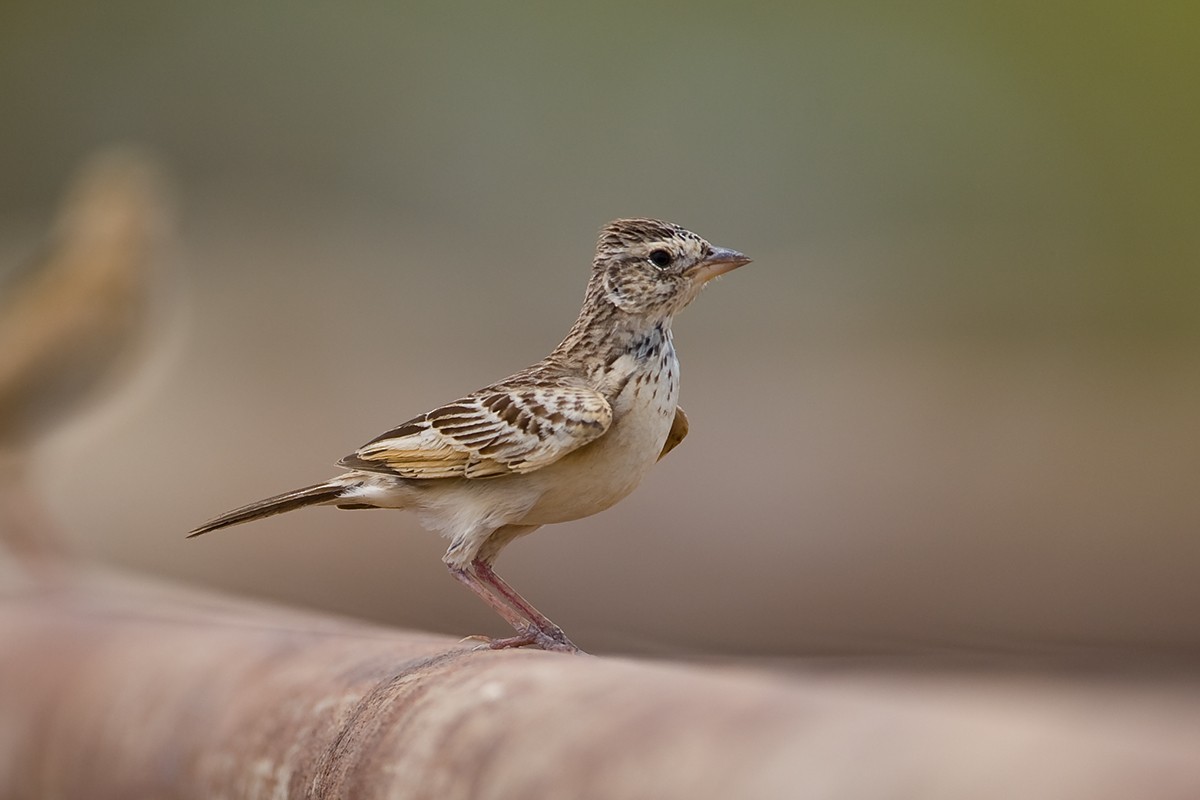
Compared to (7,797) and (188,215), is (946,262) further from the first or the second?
(7,797)

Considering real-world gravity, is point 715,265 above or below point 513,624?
above

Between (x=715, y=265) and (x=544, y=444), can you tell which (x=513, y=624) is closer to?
(x=544, y=444)

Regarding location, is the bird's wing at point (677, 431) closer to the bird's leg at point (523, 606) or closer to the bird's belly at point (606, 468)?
the bird's belly at point (606, 468)

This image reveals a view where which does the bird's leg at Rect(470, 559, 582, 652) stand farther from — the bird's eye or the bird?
the bird's eye

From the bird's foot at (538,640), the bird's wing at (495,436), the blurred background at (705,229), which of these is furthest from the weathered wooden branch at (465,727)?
the blurred background at (705,229)

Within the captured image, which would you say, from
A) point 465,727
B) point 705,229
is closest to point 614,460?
point 465,727

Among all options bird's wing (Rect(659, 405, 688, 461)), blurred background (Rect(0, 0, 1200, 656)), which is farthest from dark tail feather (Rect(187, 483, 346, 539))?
blurred background (Rect(0, 0, 1200, 656))
